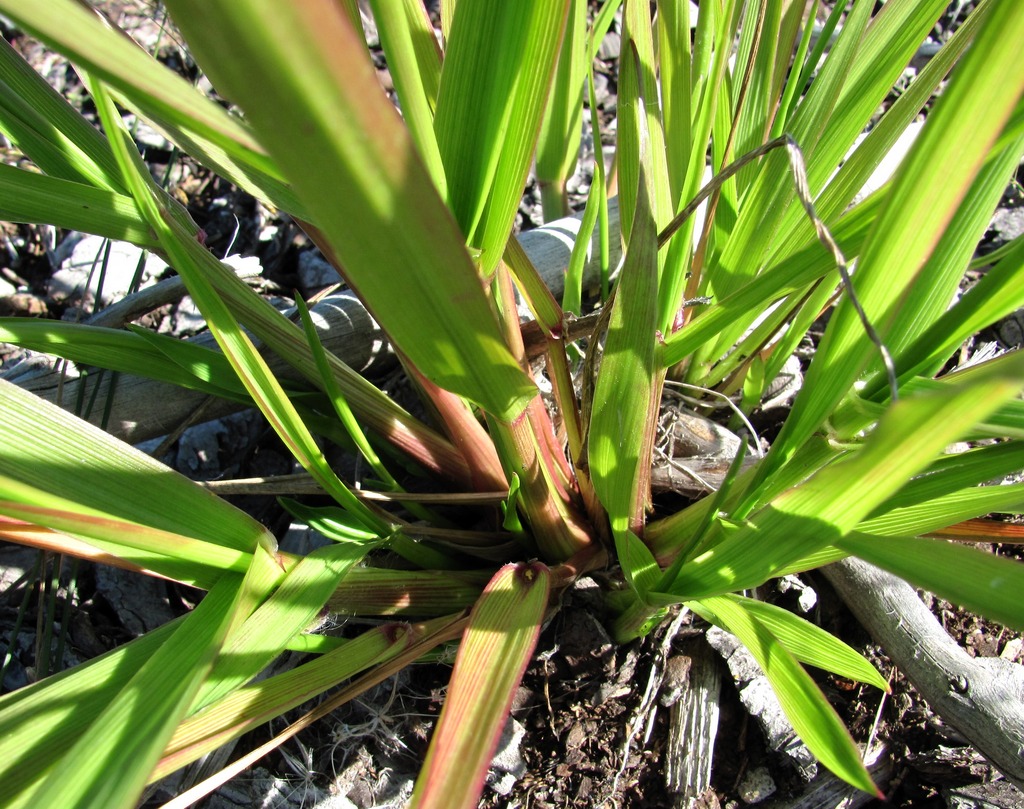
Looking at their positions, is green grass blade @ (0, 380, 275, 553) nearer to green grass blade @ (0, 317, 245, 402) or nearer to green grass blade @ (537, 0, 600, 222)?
green grass blade @ (0, 317, 245, 402)

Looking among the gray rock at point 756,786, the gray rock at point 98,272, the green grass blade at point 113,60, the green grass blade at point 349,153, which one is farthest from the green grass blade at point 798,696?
the gray rock at point 98,272

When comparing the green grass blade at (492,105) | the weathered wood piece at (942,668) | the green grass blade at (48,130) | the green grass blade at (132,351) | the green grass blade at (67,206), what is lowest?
the weathered wood piece at (942,668)

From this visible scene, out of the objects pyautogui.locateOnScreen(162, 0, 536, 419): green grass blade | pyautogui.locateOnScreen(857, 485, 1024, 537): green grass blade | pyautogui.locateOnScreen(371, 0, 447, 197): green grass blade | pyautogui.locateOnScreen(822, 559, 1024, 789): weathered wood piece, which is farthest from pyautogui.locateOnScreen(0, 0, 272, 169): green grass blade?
pyautogui.locateOnScreen(822, 559, 1024, 789): weathered wood piece

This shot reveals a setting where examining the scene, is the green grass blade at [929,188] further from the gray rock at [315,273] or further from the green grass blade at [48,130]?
the gray rock at [315,273]

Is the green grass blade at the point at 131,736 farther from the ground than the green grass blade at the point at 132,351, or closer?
closer

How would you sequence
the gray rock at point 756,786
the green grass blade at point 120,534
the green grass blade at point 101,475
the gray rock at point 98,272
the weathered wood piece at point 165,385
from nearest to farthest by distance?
the green grass blade at point 120,534 → the green grass blade at point 101,475 → the gray rock at point 756,786 → the weathered wood piece at point 165,385 → the gray rock at point 98,272

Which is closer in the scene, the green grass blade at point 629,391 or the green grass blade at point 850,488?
the green grass blade at point 850,488
